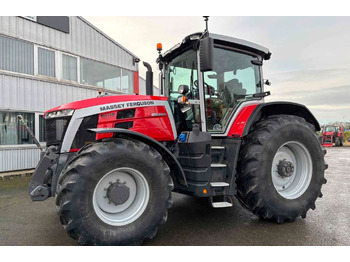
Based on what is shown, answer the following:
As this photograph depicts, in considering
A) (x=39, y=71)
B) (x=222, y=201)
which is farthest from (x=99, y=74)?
(x=222, y=201)

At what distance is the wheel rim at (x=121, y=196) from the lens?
3.03 meters

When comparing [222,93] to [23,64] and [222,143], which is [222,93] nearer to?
[222,143]

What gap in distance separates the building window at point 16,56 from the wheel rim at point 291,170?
327 inches

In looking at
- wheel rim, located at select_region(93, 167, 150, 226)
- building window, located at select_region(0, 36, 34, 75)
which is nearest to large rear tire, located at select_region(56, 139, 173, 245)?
wheel rim, located at select_region(93, 167, 150, 226)

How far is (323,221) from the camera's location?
3.97 m

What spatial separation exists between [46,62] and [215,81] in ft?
24.4

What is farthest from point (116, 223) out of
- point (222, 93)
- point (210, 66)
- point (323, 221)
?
point (323, 221)

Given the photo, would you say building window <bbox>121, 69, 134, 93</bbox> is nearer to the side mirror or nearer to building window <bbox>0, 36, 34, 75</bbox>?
building window <bbox>0, 36, 34, 75</bbox>

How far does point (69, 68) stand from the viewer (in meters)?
10.0

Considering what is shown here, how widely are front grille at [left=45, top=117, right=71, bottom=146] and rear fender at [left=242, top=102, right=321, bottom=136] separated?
2.44 m

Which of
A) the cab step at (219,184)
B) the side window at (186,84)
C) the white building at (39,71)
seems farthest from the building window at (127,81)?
the cab step at (219,184)

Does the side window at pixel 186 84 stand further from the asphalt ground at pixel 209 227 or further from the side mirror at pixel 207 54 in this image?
the asphalt ground at pixel 209 227

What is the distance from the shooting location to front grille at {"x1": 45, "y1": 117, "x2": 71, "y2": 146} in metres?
3.47

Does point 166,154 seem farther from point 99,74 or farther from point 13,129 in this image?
point 99,74
